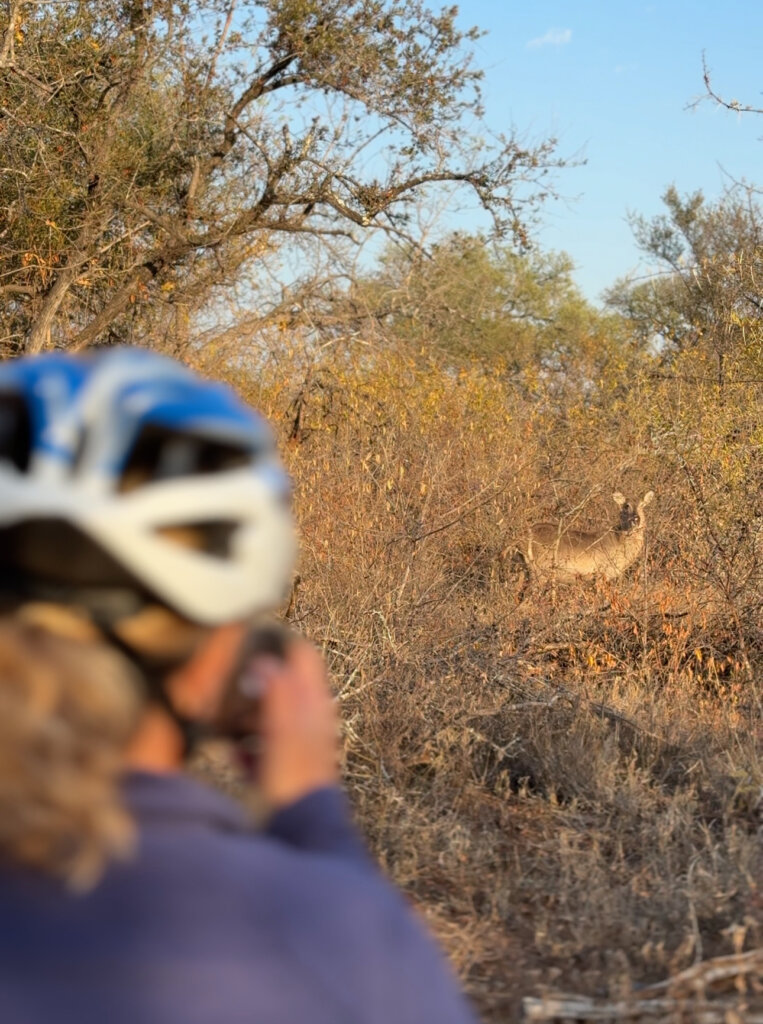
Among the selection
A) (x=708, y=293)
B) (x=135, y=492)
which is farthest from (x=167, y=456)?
(x=708, y=293)

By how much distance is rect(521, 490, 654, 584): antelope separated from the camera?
26.3 ft

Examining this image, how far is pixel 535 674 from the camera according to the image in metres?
5.66

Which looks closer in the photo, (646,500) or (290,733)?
(290,733)

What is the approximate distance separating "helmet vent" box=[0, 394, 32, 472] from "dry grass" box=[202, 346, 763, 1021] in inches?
75.0

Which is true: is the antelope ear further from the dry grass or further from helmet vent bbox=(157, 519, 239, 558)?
helmet vent bbox=(157, 519, 239, 558)

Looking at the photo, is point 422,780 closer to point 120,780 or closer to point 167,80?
point 120,780

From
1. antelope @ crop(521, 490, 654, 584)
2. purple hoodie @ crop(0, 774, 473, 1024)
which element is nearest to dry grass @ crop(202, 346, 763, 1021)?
antelope @ crop(521, 490, 654, 584)

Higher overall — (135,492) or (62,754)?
(135,492)

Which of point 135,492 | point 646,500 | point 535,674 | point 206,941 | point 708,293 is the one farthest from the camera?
point 708,293

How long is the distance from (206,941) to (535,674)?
4921 mm

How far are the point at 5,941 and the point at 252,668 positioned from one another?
0.33 meters

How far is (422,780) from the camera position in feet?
13.6

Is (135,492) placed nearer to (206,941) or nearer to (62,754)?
(62,754)

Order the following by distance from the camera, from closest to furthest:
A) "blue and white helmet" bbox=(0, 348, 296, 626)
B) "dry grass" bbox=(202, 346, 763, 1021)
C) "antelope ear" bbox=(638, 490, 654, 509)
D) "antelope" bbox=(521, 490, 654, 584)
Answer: "blue and white helmet" bbox=(0, 348, 296, 626) → "dry grass" bbox=(202, 346, 763, 1021) → "antelope" bbox=(521, 490, 654, 584) → "antelope ear" bbox=(638, 490, 654, 509)
